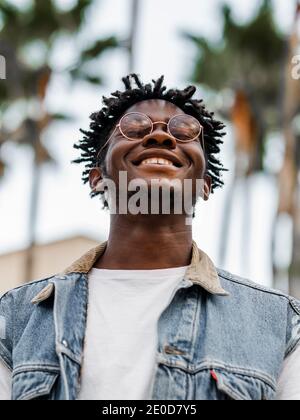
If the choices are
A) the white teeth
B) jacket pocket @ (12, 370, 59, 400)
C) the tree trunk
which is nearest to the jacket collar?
the white teeth

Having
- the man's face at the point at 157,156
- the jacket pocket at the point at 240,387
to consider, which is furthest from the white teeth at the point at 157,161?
the jacket pocket at the point at 240,387

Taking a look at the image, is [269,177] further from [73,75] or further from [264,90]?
[73,75]

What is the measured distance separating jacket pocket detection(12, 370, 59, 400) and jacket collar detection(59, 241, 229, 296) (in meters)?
0.47

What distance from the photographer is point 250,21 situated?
19281mm

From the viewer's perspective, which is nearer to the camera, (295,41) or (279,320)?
(279,320)

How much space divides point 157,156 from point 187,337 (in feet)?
2.52

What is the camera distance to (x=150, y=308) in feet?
9.68

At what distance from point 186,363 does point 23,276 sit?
53.6 ft

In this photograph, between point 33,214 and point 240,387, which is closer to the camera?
point 240,387

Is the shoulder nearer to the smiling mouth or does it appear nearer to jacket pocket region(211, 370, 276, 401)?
jacket pocket region(211, 370, 276, 401)

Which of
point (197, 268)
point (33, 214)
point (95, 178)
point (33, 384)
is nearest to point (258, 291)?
point (197, 268)

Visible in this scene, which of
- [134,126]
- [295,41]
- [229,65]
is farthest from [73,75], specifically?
[134,126]

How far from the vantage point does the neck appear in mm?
3230

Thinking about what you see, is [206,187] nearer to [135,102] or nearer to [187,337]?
[135,102]
